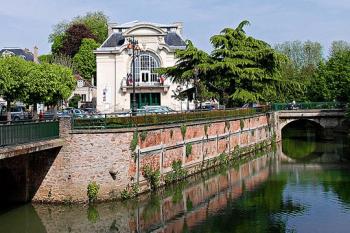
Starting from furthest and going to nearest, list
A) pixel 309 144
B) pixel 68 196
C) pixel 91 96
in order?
pixel 91 96 < pixel 309 144 < pixel 68 196

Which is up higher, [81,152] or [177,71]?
[177,71]

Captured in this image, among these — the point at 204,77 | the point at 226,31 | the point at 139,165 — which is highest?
the point at 226,31

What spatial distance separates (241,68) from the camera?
47.8 meters

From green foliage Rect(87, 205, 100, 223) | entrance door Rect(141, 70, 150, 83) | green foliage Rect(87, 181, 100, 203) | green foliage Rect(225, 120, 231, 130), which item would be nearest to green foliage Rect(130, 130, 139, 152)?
green foliage Rect(87, 181, 100, 203)

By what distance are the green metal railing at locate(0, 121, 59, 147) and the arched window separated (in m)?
36.2

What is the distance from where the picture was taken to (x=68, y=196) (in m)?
24.5

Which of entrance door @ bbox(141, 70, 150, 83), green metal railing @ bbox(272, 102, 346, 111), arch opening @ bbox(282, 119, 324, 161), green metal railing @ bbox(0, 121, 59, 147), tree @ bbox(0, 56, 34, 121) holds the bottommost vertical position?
arch opening @ bbox(282, 119, 324, 161)

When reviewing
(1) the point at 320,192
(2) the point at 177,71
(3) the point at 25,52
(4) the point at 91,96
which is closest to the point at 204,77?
(2) the point at 177,71

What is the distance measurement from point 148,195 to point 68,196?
166 inches

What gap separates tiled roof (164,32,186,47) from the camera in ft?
202

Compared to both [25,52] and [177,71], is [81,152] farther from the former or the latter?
[25,52]

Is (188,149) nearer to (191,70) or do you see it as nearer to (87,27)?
(191,70)

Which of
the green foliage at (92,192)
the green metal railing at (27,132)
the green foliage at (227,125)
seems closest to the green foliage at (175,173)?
the green foliage at (92,192)

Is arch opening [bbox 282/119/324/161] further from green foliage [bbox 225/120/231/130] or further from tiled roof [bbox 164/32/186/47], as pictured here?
tiled roof [bbox 164/32/186/47]
